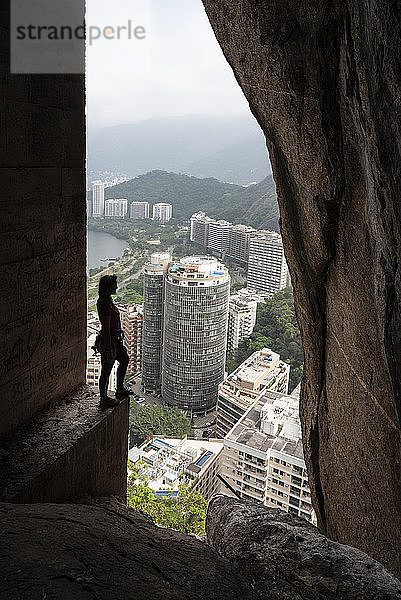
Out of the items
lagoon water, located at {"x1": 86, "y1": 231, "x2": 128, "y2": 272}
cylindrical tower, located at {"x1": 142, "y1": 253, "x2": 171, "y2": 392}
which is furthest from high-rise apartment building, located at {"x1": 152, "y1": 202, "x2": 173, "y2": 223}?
cylindrical tower, located at {"x1": 142, "y1": 253, "x2": 171, "y2": 392}

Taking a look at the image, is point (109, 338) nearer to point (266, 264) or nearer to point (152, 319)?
point (152, 319)

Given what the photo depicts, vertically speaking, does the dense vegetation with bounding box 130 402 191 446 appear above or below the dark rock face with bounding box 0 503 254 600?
below

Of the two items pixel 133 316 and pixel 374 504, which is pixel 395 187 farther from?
pixel 133 316

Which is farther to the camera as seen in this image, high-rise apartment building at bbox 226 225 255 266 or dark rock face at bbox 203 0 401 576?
high-rise apartment building at bbox 226 225 255 266

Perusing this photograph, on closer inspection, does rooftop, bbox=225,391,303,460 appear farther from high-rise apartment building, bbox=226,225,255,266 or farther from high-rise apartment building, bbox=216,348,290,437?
high-rise apartment building, bbox=226,225,255,266

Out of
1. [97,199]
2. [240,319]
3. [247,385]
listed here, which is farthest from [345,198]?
[97,199]

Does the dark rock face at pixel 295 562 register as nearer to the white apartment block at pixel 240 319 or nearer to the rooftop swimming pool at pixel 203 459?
the rooftop swimming pool at pixel 203 459
